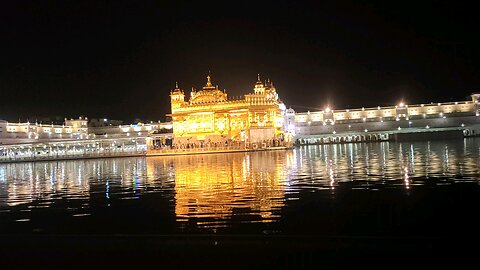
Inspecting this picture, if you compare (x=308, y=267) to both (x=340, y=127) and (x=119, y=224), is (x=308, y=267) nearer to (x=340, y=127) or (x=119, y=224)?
(x=119, y=224)

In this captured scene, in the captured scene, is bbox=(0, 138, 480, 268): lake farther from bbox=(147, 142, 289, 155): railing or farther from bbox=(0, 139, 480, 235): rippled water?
bbox=(147, 142, 289, 155): railing

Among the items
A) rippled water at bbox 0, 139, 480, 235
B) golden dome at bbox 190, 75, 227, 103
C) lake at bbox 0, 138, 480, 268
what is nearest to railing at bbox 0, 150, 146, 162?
golden dome at bbox 190, 75, 227, 103

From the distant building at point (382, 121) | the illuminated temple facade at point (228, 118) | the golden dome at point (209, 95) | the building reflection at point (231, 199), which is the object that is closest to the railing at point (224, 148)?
the illuminated temple facade at point (228, 118)

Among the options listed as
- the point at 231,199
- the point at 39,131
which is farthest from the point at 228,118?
the point at 231,199

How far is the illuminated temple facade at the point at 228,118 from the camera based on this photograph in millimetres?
66875

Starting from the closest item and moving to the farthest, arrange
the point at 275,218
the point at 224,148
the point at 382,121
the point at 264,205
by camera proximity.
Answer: the point at 275,218 < the point at 264,205 < the point at 224,148 < the point at 382,121

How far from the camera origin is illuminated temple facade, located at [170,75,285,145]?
6688cm

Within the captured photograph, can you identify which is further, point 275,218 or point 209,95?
point 209,95

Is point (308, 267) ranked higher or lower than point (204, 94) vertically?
lower

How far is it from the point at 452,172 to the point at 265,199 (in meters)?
8.09

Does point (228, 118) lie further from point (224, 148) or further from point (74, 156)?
point (74, 156)

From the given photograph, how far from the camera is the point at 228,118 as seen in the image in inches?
2719

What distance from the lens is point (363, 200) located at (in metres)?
12.0

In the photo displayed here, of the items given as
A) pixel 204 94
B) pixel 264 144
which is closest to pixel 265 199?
pixel 264 144
